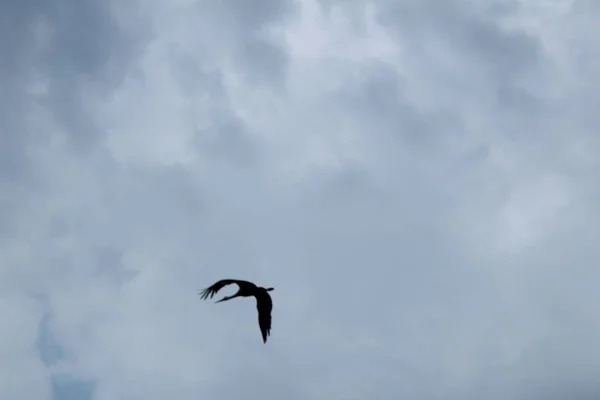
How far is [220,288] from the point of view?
44875mm

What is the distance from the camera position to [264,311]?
47.0 m

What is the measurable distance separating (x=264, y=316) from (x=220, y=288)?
3518 millimetres

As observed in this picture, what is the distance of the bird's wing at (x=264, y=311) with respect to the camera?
46.4 m

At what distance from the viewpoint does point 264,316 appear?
4669 centimetres

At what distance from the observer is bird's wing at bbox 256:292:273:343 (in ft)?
152
